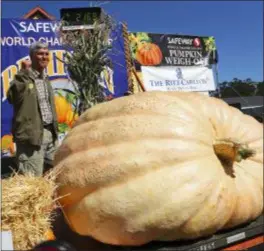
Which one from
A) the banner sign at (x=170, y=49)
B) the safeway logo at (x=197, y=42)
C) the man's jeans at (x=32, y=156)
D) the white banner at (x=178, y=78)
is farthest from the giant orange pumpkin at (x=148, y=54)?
the man's jeans at (x=32, y=156)

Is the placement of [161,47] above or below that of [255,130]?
above

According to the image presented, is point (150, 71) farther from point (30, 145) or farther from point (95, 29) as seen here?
point (30, 145)

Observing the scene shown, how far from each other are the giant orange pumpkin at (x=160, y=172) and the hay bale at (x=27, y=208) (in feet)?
0.30

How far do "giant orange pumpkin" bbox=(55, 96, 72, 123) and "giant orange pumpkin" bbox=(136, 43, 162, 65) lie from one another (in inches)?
96.6

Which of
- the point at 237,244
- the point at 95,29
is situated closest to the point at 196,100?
the point at 237,244

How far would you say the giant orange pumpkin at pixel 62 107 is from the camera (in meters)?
6.89

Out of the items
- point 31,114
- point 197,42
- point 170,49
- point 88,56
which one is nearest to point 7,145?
point 88,56

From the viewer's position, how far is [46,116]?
4043 mm

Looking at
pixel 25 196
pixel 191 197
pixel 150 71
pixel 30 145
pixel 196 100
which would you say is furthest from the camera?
pixel 150 71

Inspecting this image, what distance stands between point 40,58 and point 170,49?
5892 mm

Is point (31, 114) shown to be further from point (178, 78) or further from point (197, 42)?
point (197, 42)

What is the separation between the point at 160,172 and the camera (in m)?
1.95

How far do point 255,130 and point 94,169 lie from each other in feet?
2.72

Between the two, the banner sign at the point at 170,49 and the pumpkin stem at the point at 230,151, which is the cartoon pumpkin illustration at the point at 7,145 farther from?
the pumpkin stem at the point at 230,151
